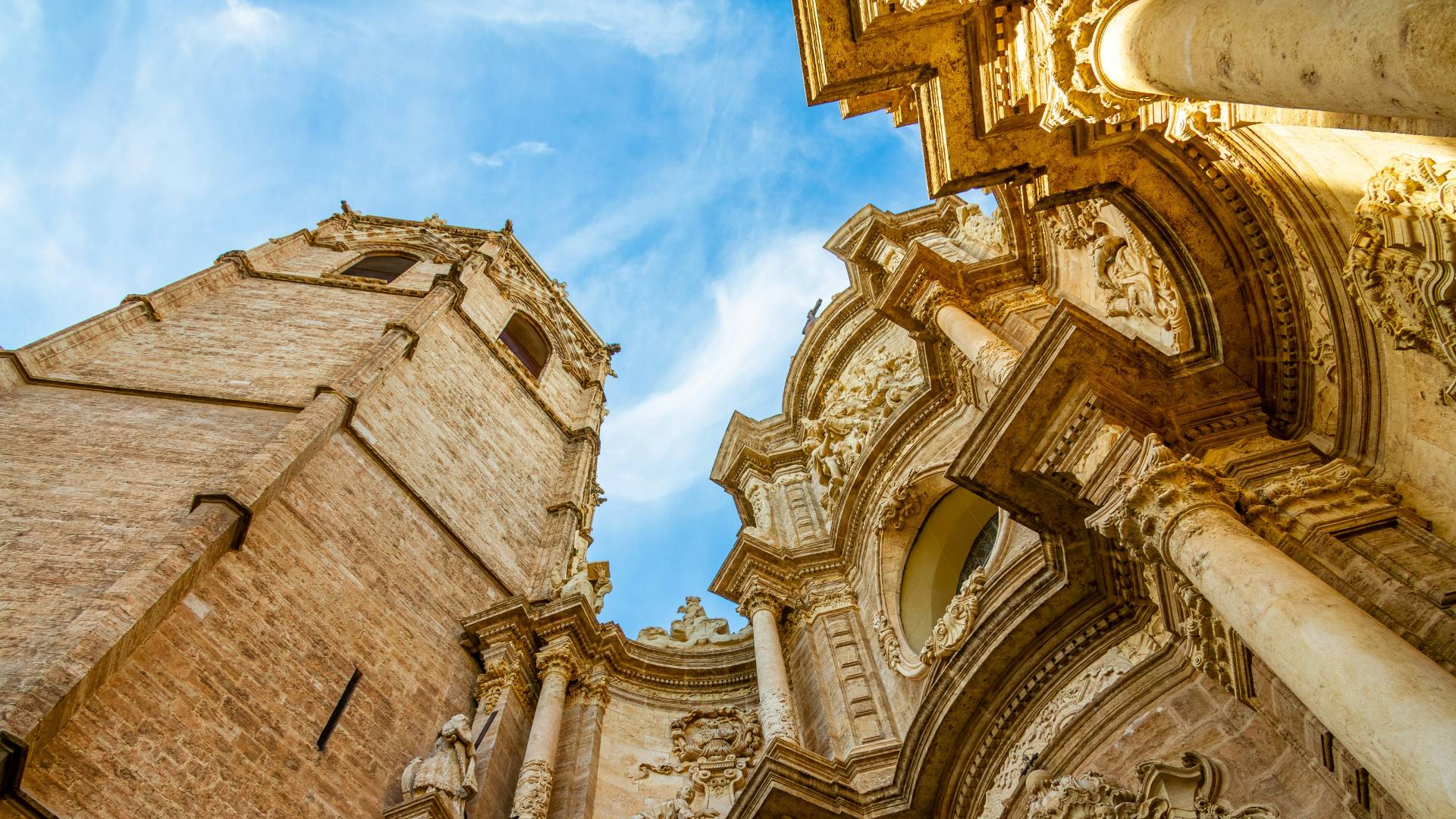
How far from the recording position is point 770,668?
10.8m

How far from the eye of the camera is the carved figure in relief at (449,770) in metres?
9.55

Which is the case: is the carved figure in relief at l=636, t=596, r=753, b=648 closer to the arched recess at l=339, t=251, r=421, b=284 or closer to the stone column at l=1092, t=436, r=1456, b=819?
the stone column at l=1092, t=436, r=1456, b=819

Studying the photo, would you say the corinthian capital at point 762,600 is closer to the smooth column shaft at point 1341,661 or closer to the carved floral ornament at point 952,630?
the carved floral ornament at point 952,630

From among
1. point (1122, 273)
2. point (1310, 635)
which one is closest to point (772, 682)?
point (1122, 273)

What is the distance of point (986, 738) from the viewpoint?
25.5 feet

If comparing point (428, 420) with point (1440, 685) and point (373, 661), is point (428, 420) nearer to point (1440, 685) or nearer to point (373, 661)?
point (373, 661)

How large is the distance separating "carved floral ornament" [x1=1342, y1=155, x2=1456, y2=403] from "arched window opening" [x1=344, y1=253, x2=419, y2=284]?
2262 cm

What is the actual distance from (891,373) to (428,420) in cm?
797

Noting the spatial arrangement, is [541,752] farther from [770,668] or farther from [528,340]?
[528,340]

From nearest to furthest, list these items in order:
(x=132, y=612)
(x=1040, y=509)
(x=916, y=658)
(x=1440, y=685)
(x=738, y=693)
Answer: (x=1440, y=685) → (x=1040, y=509) → (x=132, y=612) → (x=916, y=658) → (x=738, y=693)

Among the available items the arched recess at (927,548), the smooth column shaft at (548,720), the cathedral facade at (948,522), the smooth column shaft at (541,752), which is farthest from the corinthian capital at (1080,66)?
the smooth column shaft at (548,720)

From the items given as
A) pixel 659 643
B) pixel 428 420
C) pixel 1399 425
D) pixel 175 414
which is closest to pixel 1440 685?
pixel 1399 425

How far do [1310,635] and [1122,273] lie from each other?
4.99 meters

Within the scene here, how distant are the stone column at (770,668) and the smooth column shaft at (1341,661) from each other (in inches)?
177
